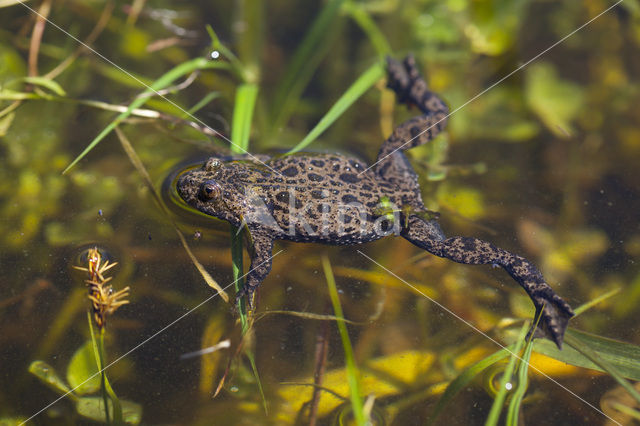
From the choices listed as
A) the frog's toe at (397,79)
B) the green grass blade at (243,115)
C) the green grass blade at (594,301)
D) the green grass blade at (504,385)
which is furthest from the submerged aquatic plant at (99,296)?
the frog's toe at (397,79)

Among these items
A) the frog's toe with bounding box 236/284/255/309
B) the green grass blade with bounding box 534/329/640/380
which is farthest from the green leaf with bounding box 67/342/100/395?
the green grass blade with bounding box 534/329/640/380

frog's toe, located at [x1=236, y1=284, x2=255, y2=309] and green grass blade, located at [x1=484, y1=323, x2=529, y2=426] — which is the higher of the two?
green grass blade, located at [x1=484, y1=323, x2=529, y2=426]

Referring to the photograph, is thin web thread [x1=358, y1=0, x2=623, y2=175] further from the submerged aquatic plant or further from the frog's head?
the submerged aquatic plant

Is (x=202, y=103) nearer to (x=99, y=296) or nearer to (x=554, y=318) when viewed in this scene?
(x=99, y=296)

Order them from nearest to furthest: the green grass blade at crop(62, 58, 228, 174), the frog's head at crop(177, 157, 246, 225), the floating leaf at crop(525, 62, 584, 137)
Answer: the frog's head at crop(177, 157, 246, 225)
the green grass blade at crop(62, 58, 228, 174)
the floating leaf at crop(525, 62, 584, 137)

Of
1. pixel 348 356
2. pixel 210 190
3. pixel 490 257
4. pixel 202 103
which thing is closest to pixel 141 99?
pixel 202 103

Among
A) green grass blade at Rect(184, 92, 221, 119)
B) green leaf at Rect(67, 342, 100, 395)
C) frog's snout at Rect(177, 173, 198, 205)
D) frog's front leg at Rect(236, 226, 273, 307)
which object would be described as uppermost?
green grass blade at Rect(184, 92, 221, 119)

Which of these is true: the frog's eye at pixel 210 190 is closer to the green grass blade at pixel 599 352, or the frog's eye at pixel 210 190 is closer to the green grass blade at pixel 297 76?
the green grass blade at pixel 297 76

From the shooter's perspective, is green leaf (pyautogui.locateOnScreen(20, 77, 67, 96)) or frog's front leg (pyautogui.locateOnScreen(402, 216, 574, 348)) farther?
green leaf (pyautogui.locateOnScreen(20, 77, 67, 96))

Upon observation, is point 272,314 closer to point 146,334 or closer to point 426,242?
point 146,334
